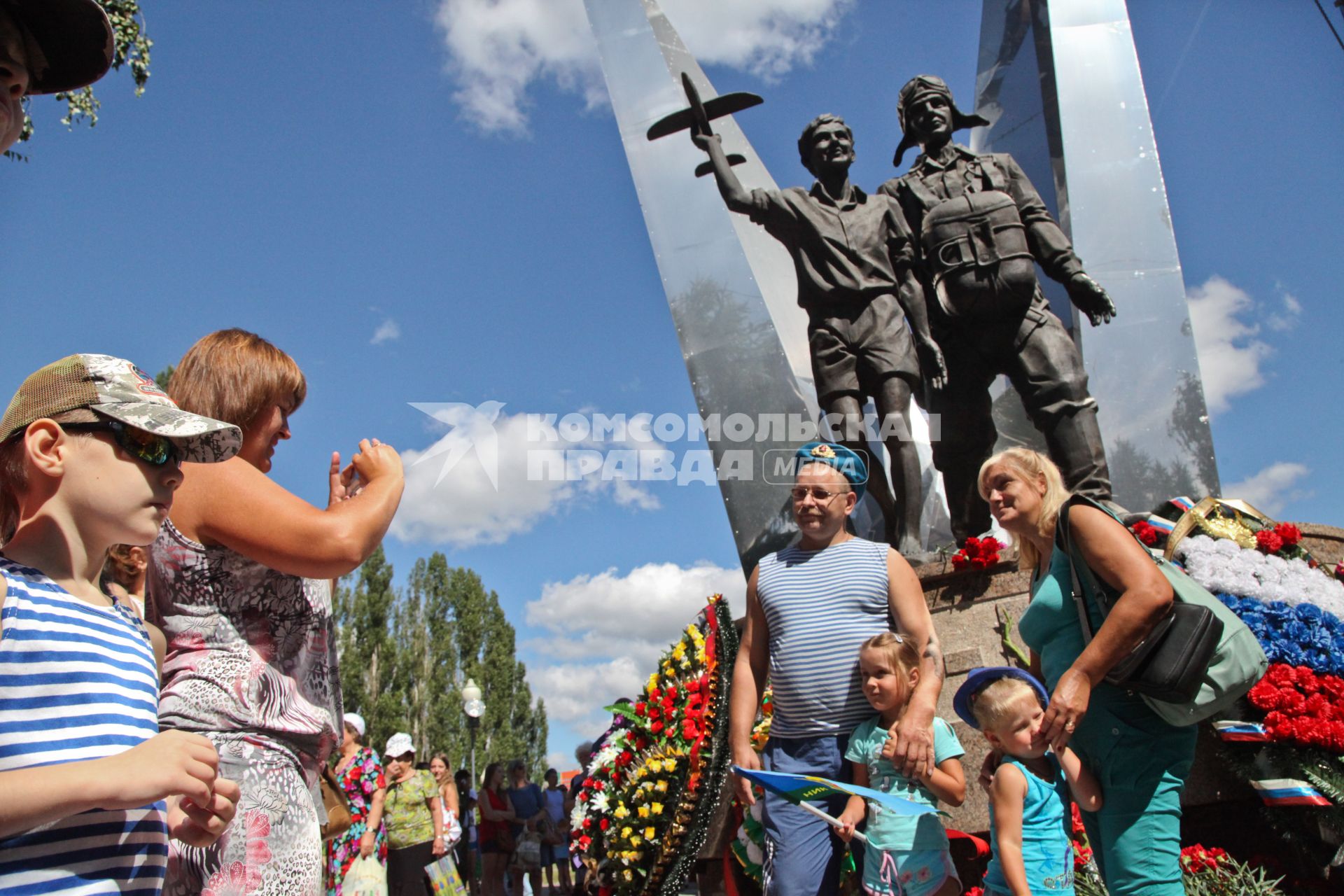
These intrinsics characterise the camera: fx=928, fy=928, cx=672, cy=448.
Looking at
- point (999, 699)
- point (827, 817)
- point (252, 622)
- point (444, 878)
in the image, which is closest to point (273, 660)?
point (252, 622)

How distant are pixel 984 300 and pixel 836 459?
327 cm

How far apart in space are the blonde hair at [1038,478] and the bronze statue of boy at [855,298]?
293 centimetres

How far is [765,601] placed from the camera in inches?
107

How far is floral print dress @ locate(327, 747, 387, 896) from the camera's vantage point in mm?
5074

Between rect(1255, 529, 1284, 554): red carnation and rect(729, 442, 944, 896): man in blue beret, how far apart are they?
210 centimetres

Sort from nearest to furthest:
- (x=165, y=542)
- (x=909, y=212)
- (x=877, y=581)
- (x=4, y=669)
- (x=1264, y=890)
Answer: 1. (x=4, y=669)
2. (x=165, y=542)
3. (x=877, y=581)
4. (x=1264, y=890)
5. (x=909, y=212)

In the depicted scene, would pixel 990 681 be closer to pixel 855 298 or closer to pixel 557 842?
pixel 855 298

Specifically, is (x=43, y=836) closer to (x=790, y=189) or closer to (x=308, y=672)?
(x=308, y=672)

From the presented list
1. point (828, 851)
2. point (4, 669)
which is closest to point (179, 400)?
point (4, 669)

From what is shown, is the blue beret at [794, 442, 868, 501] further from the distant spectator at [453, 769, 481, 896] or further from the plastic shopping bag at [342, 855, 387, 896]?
the distant spectator at [453, 769, 481, 896]

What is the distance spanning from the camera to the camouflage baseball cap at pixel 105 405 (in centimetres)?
125

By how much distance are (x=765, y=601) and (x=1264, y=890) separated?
5.75 feet

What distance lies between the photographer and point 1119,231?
9062mm

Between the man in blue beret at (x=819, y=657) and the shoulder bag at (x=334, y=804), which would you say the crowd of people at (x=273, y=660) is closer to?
the man in blue beret at (x=819, y=657)
